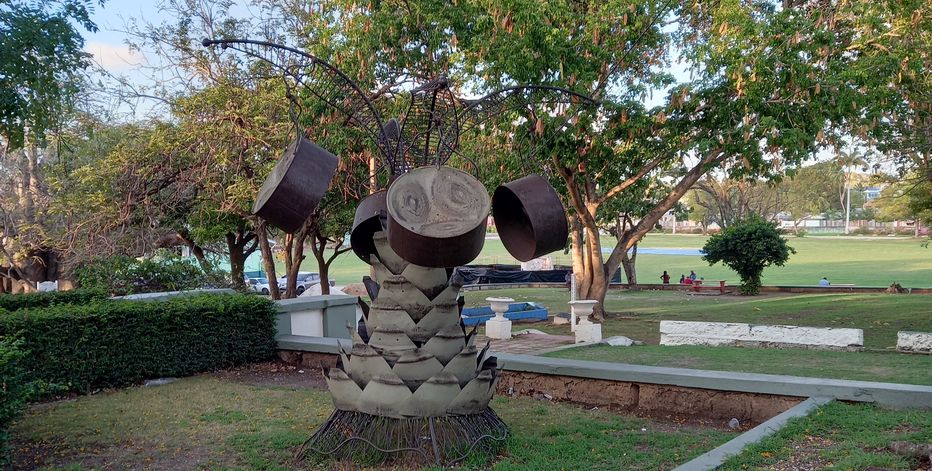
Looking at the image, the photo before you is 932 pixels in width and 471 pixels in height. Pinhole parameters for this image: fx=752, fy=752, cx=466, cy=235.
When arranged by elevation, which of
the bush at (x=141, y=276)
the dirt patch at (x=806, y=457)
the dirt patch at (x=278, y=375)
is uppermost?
the bush at (x=141, y=276)

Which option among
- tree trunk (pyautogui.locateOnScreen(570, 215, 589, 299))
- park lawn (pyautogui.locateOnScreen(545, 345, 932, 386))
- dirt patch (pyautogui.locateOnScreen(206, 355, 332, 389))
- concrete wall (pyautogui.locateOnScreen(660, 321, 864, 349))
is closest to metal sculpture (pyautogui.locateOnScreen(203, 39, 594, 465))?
dirt patch (pyautogui.locateOnScreen(206, 355, 332, 389))

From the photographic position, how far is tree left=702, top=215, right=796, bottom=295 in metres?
29.6

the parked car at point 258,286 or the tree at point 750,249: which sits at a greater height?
the tree at point 750,249

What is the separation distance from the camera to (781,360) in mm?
10328

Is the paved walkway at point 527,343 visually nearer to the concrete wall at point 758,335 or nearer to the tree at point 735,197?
the concrete wall at point 758,335

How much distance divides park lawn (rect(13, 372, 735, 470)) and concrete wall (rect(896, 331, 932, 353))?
6406 millimetres

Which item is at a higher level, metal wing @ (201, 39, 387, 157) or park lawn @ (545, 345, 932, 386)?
metal wing @ (201, 39, 387, 157)

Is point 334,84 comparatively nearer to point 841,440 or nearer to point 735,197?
point 841,440

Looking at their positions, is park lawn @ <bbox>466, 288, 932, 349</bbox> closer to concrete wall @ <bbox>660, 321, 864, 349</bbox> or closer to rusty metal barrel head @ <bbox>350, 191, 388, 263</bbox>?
concrete wall @ <bbox>660, 321, 864, 349</bbox>

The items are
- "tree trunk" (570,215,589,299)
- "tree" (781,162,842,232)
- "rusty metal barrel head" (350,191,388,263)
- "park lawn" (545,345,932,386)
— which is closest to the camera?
"rusty metal barrel head" (350,191,388,263)

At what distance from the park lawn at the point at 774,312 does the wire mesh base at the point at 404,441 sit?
1083cm

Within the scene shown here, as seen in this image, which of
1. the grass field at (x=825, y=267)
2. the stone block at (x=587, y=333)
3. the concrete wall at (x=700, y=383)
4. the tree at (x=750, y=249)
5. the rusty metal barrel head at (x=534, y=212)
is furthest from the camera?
the grass field at (x=825, y=267)

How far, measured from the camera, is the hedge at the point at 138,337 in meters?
8.64

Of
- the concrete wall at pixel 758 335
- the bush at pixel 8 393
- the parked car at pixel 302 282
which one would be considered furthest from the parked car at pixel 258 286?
the bush at pixel 8 393
